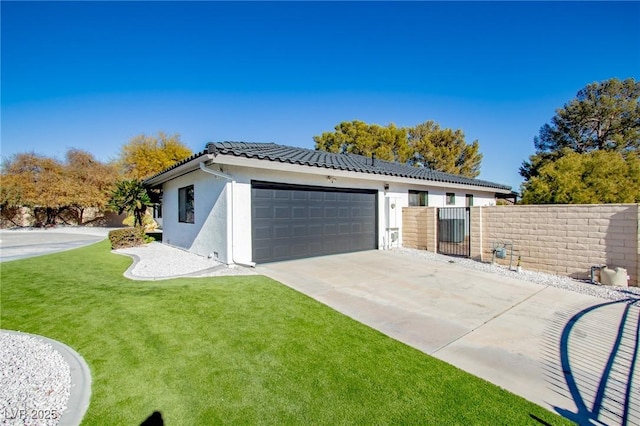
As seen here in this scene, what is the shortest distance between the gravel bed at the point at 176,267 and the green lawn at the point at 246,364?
168cm

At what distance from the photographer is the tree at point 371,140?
92.2 feet

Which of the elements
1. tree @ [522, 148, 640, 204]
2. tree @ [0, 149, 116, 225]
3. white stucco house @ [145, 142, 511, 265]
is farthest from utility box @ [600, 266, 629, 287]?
tree @ [0, 149, 116, 225]

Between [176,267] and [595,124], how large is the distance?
117 ft

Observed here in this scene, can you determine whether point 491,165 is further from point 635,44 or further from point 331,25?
point 331,25

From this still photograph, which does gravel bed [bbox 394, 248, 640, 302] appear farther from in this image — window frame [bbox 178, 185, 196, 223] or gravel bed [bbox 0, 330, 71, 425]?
gravel bed [bbox 0, 330, 71, 425]

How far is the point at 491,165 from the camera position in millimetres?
31922

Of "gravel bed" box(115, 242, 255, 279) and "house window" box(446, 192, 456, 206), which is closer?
"gravel bed" box(115, 242, 255, 279)

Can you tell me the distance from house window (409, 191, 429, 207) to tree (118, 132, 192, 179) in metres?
25.1

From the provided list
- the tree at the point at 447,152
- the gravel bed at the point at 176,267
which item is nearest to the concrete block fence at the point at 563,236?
the gravel bed at the point at 176,267

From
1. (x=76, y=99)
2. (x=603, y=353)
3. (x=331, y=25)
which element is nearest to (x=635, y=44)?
(x=331, y=25)

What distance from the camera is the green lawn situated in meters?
2.52

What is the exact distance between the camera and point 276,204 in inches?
360

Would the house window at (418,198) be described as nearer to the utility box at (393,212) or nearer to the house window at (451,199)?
the utility box at (393,212)

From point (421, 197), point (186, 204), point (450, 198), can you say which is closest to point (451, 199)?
point (450, 198)
